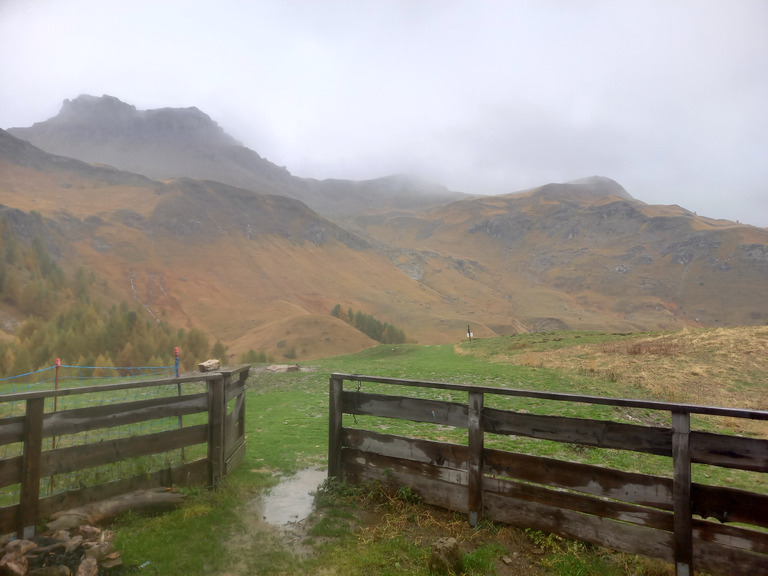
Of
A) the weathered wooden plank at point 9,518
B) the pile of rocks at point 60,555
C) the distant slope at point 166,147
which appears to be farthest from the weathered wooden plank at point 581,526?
the distant slope at point 166,147

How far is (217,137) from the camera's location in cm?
18888

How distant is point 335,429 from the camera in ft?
21.4

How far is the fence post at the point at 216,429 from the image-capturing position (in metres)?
6.54

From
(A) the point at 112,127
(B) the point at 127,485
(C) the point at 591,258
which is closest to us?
(B) the point at 127,485

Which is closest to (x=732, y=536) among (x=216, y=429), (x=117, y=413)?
(x=216, y=429)

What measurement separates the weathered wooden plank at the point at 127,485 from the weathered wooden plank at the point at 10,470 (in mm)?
423

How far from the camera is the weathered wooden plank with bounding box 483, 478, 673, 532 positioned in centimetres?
442

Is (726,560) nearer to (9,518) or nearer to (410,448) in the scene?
(410,448)

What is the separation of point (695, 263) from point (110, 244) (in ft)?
382

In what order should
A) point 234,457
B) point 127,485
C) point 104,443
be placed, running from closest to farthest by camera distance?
1. point 104,443
2. point 127,485
3. point 234,457

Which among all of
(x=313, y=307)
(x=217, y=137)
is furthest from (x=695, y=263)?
(x=217, y=137)

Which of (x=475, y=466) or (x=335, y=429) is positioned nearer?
(x=475, y=466)

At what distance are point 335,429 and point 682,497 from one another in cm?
421

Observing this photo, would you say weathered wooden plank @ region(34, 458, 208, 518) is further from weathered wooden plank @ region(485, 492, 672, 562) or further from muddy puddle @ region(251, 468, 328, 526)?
weathered wooden plank @ region(485, 492, 672, 562)
